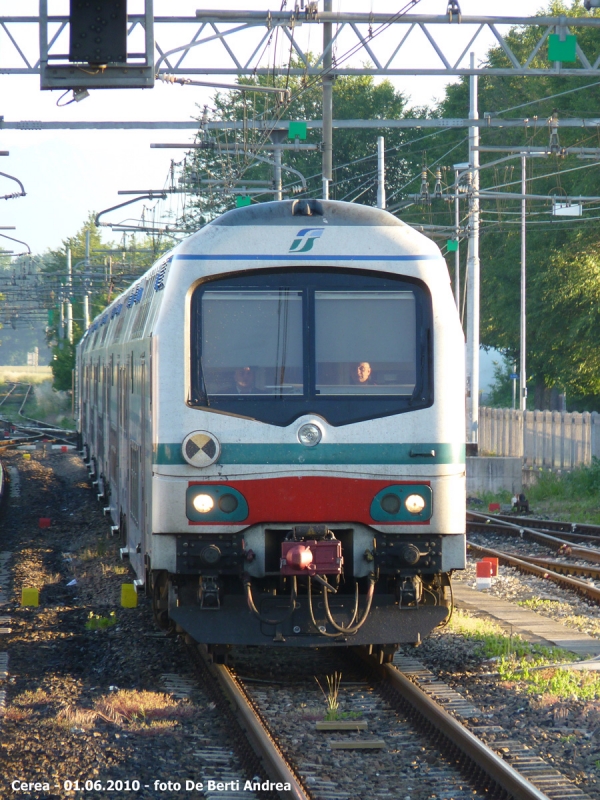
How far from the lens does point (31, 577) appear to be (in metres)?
14.0

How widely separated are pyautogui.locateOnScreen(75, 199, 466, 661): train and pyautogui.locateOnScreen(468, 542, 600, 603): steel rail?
4.72 metres

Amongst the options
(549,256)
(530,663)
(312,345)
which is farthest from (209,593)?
(549,256)

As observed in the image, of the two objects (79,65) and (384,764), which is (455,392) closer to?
(384,764)

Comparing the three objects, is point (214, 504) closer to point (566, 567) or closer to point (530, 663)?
point (530, 663)

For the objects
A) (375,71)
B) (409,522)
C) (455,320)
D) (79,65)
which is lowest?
(409,522)

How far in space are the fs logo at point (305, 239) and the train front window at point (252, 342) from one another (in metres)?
0.30

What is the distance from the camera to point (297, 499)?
25.1 ft

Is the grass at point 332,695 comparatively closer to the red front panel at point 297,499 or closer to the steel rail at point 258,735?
the steel rail at point 258,735

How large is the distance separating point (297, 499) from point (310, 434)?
1.44 ft

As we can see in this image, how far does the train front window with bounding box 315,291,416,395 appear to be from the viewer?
25.8 ft

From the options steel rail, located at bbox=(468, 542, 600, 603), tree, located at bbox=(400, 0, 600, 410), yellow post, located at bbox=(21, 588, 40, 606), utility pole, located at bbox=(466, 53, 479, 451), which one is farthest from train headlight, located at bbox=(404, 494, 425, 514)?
tree, located at bbox=(400, 0, 600, 410)

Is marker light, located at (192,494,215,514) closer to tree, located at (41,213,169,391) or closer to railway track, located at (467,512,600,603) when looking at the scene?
railway track, located at (467,512,600,603)

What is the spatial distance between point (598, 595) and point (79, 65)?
7362mm

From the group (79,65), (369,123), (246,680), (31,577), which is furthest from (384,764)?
(369,123)
